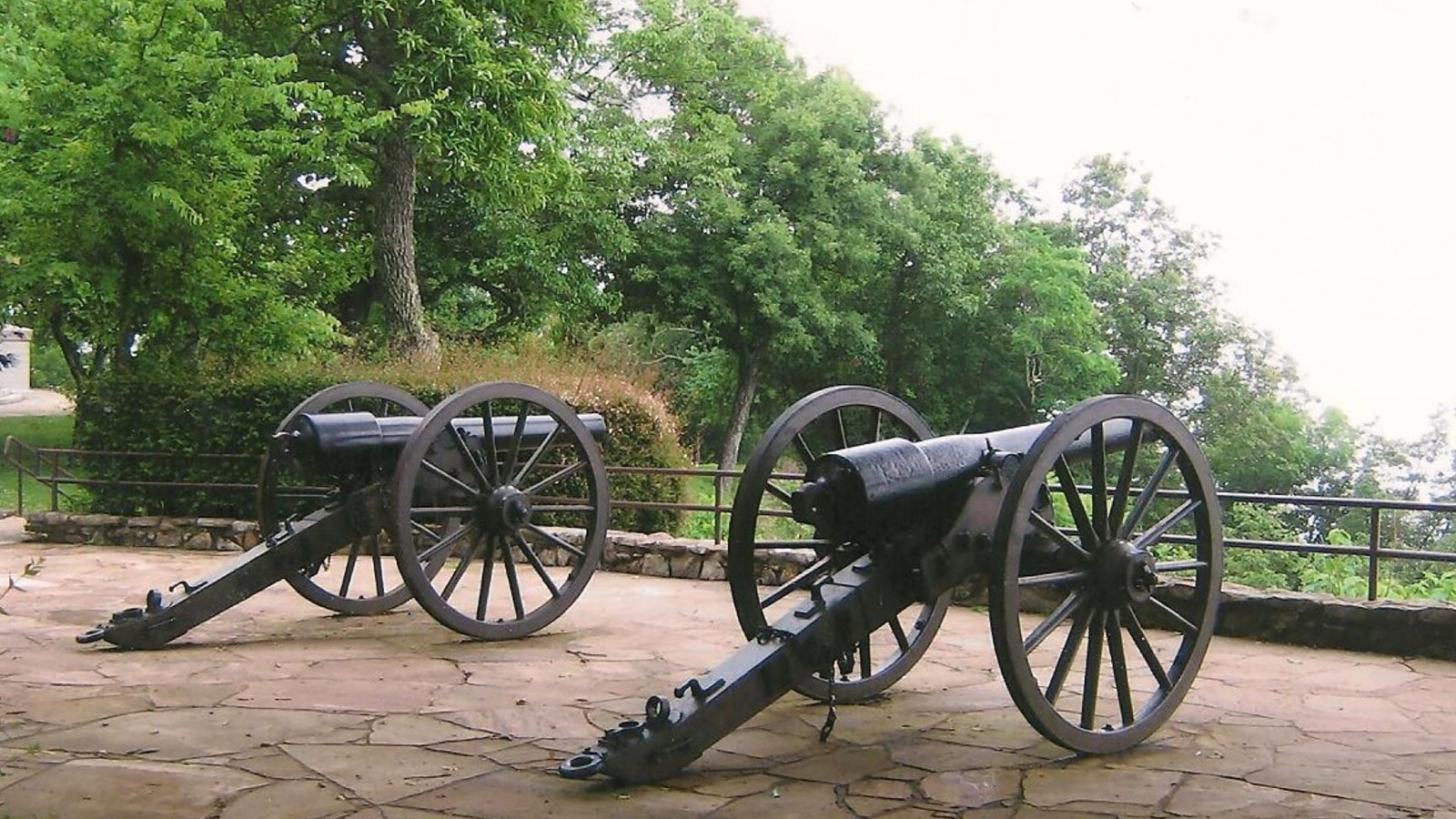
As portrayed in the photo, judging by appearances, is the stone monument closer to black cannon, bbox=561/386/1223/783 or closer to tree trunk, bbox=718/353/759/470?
tree trunk, bbox=718/353/759/470

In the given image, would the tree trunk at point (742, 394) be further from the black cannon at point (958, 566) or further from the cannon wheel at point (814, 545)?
the black cannon at point (958, 566)

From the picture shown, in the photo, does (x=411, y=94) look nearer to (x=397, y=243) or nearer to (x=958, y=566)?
(x=397, y=243)

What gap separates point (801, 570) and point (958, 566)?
3.47 metres

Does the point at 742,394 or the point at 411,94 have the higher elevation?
the point at 411,94

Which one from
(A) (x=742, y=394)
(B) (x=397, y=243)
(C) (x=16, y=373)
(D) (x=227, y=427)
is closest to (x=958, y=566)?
(D) (x=227, y=427)

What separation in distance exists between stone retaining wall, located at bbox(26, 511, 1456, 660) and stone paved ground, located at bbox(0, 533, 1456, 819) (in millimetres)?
155

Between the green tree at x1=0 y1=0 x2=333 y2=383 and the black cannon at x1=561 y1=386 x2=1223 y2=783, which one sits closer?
the black cannon at x1=561 y1=386 x2=1223 y2=783

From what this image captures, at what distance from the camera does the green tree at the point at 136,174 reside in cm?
965

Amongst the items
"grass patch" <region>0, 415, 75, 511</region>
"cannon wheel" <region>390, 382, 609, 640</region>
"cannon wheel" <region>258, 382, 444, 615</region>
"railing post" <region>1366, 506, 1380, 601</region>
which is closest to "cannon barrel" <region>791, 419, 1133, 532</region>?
"cannon wheel" <region>390, 382, 609, 640</region>

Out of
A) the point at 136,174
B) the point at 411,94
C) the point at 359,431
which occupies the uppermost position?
the point at 411,94

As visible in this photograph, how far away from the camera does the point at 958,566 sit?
3.94 metres

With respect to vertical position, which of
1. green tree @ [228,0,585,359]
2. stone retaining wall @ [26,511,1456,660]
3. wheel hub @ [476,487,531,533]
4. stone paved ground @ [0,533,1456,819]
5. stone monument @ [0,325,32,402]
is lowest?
stone paved ground @ [0,533,1456,819]

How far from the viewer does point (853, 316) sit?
20812 mm

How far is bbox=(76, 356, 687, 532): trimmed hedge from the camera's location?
391 inches
